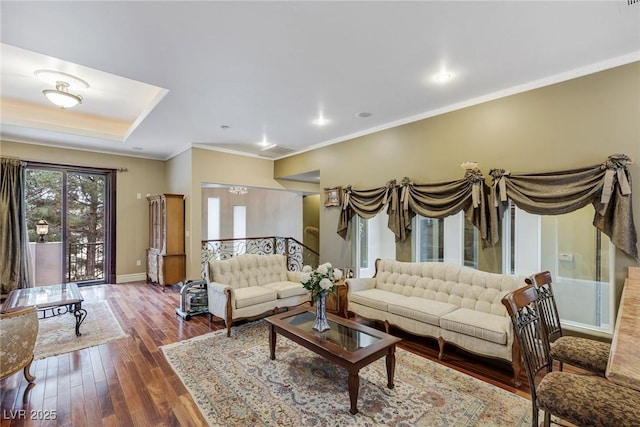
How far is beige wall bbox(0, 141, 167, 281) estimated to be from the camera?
20.8ft

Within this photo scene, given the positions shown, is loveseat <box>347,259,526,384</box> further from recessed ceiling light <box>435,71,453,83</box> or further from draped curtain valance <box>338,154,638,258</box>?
recessed ceiling light <box>435,71,453,83</box>

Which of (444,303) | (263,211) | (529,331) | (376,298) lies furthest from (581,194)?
(263,211)

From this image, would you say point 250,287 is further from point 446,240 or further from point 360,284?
point 446,240

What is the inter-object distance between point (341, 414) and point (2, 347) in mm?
2586

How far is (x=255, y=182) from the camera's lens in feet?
22.0

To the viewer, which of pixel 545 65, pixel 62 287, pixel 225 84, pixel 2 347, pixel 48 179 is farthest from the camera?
pixel 48 179

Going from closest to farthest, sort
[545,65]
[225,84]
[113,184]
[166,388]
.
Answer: [166,388]
[545,65]
[225,84]
[113,184]

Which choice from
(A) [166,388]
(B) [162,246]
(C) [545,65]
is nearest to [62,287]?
(B) [162,246]

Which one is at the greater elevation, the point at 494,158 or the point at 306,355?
the point at 494,158

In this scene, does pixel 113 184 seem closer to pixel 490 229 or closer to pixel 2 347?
pixel 2 347

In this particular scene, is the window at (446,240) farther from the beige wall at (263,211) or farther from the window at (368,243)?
the beige wall at (263,211)

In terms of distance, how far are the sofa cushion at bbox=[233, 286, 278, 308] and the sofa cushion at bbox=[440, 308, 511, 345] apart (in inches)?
86.2

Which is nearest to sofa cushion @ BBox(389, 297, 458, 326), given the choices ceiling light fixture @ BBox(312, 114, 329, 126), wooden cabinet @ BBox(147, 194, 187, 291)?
ceiling light fixture @ BBox(312, 114, 329, 126)

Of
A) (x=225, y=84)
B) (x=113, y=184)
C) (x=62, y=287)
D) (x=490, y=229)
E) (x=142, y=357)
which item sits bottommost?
(x=142, y=357)
